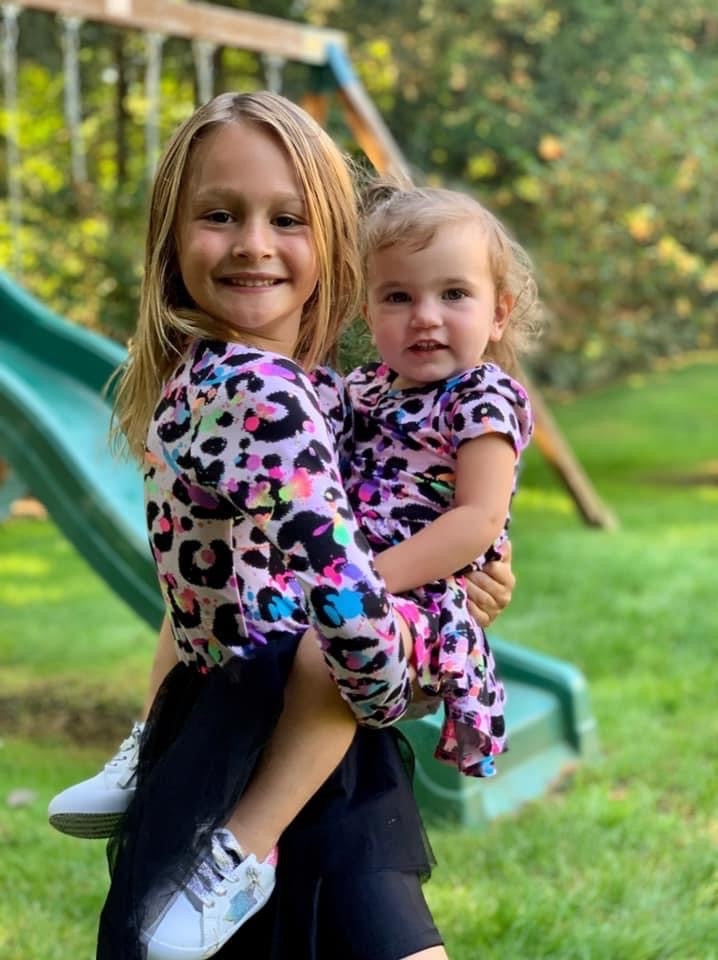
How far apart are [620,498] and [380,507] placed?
8.87 meters

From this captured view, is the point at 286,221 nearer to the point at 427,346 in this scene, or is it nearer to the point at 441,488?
the point at 427,346

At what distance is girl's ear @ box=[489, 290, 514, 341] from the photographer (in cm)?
186

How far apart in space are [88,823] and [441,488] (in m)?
0.67

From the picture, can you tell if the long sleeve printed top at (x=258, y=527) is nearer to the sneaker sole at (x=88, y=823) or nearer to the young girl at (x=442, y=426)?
the young girl at (x=442, y=426)

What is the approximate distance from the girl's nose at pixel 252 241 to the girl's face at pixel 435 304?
0.24 metres

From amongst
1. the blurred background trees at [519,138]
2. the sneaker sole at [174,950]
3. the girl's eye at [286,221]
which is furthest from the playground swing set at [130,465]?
the blurred background trees at [519,138]

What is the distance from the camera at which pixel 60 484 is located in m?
4.41

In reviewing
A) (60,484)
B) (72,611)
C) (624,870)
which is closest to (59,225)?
(72,611)

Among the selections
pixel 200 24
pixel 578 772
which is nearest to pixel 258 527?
pixel 578 772

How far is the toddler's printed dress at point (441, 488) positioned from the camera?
1.61m

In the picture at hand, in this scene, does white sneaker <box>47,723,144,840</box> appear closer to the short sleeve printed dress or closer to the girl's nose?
the short sleeve printed dress

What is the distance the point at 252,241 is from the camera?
5.17ft

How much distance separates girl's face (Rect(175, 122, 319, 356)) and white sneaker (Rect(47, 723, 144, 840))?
2.06ft

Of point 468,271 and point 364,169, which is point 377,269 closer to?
point 468,271
